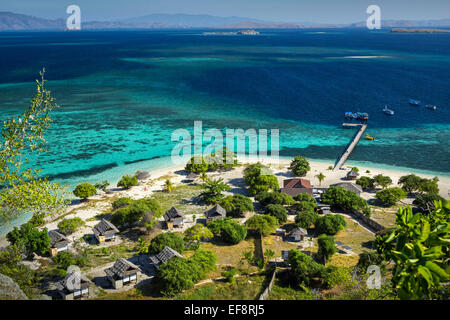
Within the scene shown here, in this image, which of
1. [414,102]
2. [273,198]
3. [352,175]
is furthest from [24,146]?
[414,102]

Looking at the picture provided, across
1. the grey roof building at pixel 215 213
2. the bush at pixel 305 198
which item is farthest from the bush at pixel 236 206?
the bush at pixel 305 198

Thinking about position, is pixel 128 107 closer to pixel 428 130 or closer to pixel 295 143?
pixel 295 143

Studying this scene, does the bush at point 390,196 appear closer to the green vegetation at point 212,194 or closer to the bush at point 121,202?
Result: the green vegetation at point 212,194

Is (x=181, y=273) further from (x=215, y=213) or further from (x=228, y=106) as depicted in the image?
(x=228, y=106)

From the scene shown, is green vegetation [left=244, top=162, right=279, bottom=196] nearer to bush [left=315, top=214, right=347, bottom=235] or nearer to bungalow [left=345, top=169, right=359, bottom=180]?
bush [left=315, top=214, right=347, bottom=235]

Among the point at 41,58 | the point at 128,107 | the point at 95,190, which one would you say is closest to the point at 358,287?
the point at 95,190

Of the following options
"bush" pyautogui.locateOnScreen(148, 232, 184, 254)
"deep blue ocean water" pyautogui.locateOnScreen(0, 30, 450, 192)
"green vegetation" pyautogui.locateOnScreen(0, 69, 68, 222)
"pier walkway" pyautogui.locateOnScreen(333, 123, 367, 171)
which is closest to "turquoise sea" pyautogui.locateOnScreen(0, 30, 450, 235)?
"deep blue ocean water" pyautogui.locateOnScreen(0, 30, 450, 192)
